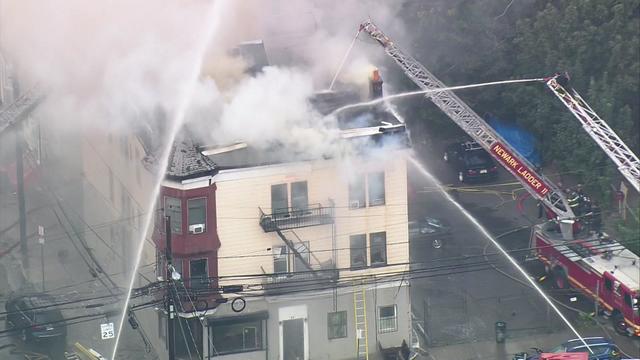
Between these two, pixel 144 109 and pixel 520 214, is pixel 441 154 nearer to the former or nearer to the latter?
pixel 520 214

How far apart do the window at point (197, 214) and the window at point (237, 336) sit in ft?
8.06

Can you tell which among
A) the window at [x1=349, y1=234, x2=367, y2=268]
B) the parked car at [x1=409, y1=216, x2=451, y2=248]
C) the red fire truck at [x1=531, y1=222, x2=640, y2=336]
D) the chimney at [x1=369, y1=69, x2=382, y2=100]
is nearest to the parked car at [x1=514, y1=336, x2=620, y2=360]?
the red fire truck at [x1=531, y1=222, x2=640, y2=336]

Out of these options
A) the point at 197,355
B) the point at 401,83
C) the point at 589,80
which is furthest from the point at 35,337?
the point at 589,80

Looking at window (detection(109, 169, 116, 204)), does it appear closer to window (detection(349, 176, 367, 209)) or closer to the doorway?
the doorway

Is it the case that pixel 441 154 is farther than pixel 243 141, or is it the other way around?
pixel 441 154

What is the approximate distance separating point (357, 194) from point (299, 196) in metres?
1.50

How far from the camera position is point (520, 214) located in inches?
1489

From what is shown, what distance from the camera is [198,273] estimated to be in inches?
1144

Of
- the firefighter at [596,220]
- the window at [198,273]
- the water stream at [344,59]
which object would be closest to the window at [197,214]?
the window at [198,273]

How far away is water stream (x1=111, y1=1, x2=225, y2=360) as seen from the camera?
28766 millimetres

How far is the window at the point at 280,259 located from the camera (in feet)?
96.7

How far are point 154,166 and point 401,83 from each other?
42.4 ft

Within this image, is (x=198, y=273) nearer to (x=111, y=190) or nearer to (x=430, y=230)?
(x=111, y=190)

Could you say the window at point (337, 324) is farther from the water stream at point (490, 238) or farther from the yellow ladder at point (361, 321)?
the water stream at point (490, 238)
